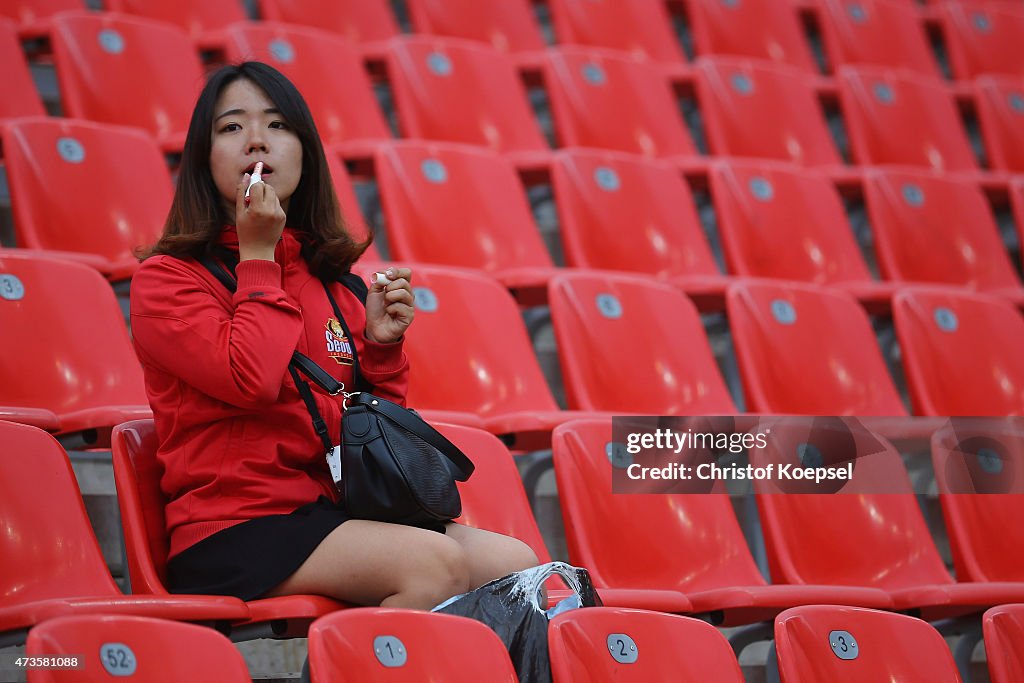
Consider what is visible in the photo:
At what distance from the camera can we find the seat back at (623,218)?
8.81 ft

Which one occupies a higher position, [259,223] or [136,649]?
[259,223]

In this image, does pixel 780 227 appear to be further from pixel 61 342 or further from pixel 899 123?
pixel 61 342

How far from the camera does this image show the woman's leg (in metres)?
1.34

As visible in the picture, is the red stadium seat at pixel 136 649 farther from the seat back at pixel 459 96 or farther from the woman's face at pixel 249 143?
the seat back at pixel 459 96

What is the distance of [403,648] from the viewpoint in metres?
1.19

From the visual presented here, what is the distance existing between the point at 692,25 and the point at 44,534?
2.90 m

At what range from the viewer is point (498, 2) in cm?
366

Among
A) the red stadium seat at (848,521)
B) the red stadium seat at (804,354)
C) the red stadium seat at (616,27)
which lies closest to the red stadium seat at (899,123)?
the red stadium seat at (616,27)

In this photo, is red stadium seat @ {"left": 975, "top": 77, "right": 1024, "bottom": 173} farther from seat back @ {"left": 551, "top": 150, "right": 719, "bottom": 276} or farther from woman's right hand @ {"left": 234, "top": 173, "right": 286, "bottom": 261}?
woman's right hand @ {"left": 234, "top": 173, "right": 286, "bottom": 261}

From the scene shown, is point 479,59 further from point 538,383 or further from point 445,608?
point 445,608

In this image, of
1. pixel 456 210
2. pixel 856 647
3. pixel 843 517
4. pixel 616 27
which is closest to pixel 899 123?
pixel 616 27

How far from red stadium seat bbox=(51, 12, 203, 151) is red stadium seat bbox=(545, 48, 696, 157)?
88 cm

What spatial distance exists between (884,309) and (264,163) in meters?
1.65

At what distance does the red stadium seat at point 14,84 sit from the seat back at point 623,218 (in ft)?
3.39
